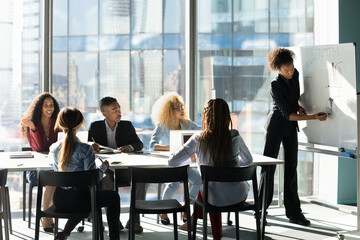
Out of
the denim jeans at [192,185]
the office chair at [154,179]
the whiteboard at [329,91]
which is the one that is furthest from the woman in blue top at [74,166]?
the whiteboard at [329,91]

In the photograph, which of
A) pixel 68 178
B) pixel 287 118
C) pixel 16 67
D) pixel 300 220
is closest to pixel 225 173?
pixel 68 178

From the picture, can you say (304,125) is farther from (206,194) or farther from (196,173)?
(206,194)

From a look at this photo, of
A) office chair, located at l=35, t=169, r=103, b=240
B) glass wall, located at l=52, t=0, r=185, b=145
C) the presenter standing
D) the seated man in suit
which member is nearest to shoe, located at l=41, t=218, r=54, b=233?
the seated man in suit

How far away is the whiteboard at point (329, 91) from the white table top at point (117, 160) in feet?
2.91

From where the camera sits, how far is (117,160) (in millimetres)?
4094

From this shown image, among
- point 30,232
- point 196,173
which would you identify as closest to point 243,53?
point 196,173

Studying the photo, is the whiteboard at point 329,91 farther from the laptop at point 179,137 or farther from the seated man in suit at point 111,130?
the seated man in suit at point 111,130

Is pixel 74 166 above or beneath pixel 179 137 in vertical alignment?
beneath

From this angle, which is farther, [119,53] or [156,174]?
[119,53]

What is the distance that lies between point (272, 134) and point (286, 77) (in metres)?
0.57

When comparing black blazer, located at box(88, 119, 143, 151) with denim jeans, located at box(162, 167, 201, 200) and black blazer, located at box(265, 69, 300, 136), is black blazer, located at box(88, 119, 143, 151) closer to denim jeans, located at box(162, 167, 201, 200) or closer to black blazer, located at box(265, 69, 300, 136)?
denim jeans, located at box(162, 167, 201, 200)

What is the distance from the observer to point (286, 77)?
16.3 feet

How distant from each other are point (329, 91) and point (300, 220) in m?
1.29

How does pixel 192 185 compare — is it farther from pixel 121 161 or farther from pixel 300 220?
pixel 300 220
